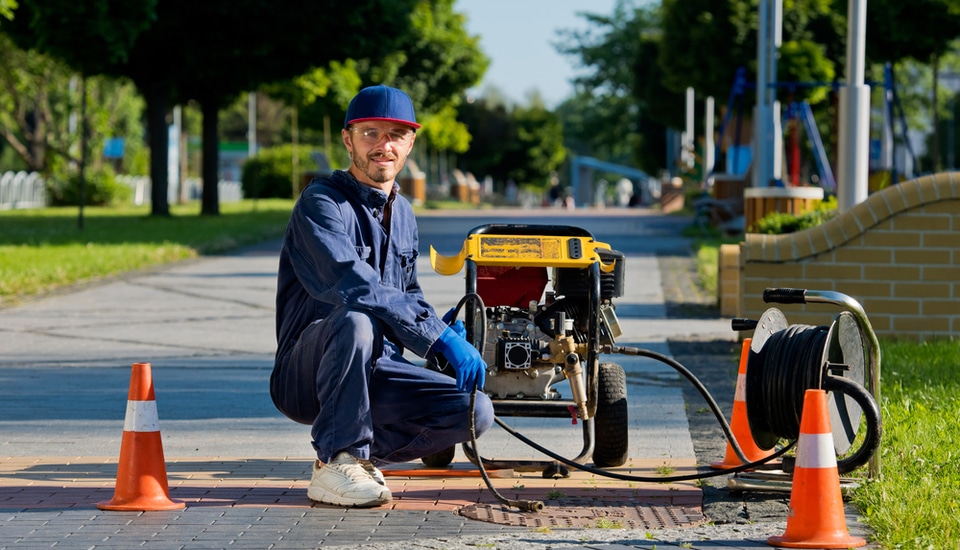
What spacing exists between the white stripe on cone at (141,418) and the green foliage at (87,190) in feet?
125

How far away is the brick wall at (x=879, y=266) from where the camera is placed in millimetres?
10180

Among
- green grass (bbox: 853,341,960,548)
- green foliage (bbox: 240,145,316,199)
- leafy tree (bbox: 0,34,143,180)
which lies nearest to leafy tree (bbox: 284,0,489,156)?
green foliage (bbox: 240,145,316,199)

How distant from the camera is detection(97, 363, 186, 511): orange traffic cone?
207 inches

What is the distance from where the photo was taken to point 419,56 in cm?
A: 4572

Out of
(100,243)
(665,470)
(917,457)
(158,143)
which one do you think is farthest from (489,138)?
(917,457)

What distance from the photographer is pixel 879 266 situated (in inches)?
404

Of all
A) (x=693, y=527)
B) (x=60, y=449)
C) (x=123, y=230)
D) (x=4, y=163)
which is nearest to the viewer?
(x=693, y=527)

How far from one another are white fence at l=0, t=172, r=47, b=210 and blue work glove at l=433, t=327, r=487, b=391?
124 ft

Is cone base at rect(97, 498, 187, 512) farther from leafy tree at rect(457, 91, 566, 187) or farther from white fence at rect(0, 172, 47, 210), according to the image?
leafy tree at rect(457, 91, 566, 187)

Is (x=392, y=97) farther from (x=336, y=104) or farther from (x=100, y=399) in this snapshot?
(x=336, y=104)

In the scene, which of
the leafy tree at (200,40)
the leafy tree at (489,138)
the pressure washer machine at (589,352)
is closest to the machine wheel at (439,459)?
the pressure washer machine at (589,352)

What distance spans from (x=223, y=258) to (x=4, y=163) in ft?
199

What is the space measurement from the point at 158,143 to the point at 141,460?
84.1ft

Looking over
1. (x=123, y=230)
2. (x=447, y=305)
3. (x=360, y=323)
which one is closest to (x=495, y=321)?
(x=360, y=323)
